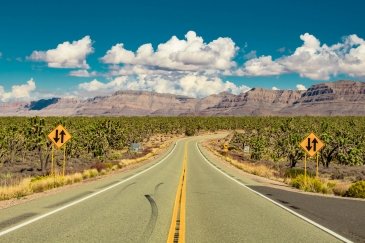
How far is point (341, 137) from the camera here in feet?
210

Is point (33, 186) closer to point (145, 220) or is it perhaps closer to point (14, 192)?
point (14, 192)


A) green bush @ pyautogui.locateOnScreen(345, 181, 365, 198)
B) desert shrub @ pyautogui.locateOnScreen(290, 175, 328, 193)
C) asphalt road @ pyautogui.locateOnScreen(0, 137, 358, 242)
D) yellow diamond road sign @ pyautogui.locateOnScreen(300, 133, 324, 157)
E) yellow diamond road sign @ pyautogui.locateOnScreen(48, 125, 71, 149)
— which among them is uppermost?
yellow diamond road sign @ pyautogui.locateOnScreen(48, 125, 71, 149)

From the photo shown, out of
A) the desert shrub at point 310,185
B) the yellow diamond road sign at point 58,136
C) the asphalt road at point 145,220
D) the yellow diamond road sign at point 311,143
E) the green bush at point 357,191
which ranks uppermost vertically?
the yellow diamond road sign at point 58,136

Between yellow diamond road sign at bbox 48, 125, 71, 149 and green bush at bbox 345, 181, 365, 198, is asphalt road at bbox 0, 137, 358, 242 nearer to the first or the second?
green bush at bbox 345, 181, 365, 198

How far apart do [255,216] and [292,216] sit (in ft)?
3.60

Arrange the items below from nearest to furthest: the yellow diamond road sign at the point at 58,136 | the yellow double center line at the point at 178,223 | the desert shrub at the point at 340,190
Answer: the yellow double center line at the point at 178,223, the desert shrub at the point at 340,190, the yellow diamond road sign at the point at 58,136

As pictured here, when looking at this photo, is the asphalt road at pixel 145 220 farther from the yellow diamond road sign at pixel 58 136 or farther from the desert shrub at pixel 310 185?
the yellow diamond road sign at pixel 58 136

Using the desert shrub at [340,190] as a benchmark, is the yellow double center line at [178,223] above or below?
above

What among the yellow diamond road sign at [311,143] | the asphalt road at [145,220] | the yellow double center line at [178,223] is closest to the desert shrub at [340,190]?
the yellow diamond road sign at [311,143]

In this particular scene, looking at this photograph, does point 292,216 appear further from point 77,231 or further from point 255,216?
point 77,231

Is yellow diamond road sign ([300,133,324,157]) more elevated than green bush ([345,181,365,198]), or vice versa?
yellow diamond road sign ([300,133,324,157])

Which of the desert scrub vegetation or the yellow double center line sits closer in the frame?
the yellow double center line

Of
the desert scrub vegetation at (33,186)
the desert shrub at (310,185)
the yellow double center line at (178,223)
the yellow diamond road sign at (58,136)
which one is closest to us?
the yellow double center line at (178,223)

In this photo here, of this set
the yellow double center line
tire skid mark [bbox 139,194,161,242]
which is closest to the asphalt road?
tire skid mark [bbox 139,194,161,242]
